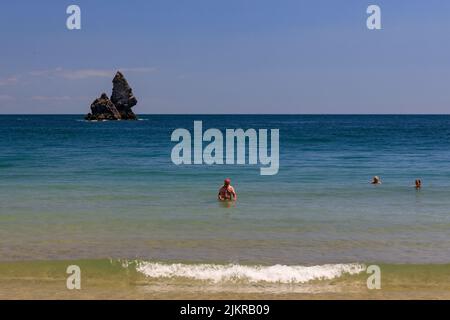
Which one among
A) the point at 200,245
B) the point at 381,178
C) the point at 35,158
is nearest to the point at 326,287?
the point at 200,245

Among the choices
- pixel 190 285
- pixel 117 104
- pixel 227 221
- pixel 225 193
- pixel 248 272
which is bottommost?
pixel 190 285

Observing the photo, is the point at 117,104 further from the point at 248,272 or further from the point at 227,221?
the point at 248,272

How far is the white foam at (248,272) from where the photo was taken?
11969 millimetres

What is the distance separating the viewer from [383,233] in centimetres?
1611

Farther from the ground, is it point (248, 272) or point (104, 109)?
point (104, 109)

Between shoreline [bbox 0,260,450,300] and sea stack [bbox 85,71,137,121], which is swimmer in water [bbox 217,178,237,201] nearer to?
shoreline [bbox 0,260,450,300]

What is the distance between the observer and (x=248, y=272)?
12.2 metres

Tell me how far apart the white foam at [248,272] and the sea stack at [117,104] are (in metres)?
142

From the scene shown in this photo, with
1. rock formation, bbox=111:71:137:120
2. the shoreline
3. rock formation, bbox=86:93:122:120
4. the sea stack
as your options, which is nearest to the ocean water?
the shoreline

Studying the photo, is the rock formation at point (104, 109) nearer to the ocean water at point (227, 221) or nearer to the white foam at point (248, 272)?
the ocean water at point (227, 221)

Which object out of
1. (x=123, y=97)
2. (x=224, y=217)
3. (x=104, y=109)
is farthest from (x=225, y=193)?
(x=123, y=97)

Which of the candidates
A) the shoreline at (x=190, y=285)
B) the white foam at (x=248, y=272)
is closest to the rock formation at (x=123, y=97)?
the shoreline at (x=190, y=285)

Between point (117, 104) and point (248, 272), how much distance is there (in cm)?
14876
